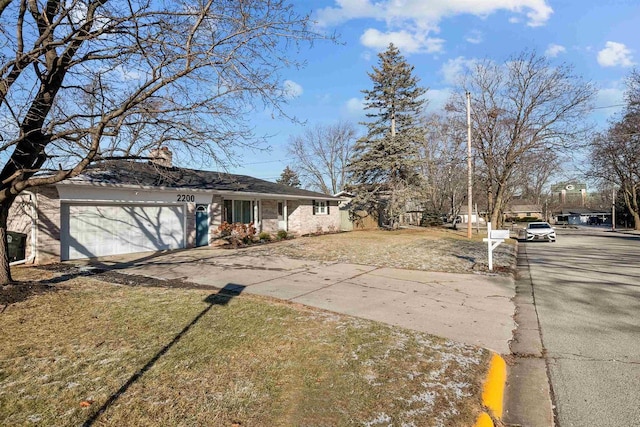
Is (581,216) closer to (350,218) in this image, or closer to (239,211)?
(350,218)


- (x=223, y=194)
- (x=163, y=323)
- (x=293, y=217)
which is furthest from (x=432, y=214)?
(x=163, y=323)

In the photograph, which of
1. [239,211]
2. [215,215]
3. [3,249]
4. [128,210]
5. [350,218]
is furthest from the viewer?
[350,218]

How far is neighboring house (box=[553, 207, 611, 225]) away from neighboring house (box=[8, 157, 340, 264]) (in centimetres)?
8567

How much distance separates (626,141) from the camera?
102 feet

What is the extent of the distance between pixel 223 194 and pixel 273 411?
1553 centimetres

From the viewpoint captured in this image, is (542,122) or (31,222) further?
(542,122)

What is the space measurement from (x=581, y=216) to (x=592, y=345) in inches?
4008

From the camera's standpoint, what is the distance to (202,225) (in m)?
16.9

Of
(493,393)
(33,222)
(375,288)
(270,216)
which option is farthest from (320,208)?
(493,393)

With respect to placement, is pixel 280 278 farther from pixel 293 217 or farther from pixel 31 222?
pixel 293 217

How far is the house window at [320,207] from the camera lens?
25.6m

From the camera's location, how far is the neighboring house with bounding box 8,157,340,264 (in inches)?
462

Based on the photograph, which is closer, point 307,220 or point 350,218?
point 307,220

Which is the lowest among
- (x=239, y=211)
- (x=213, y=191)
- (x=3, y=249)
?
(x=3, y=249)
